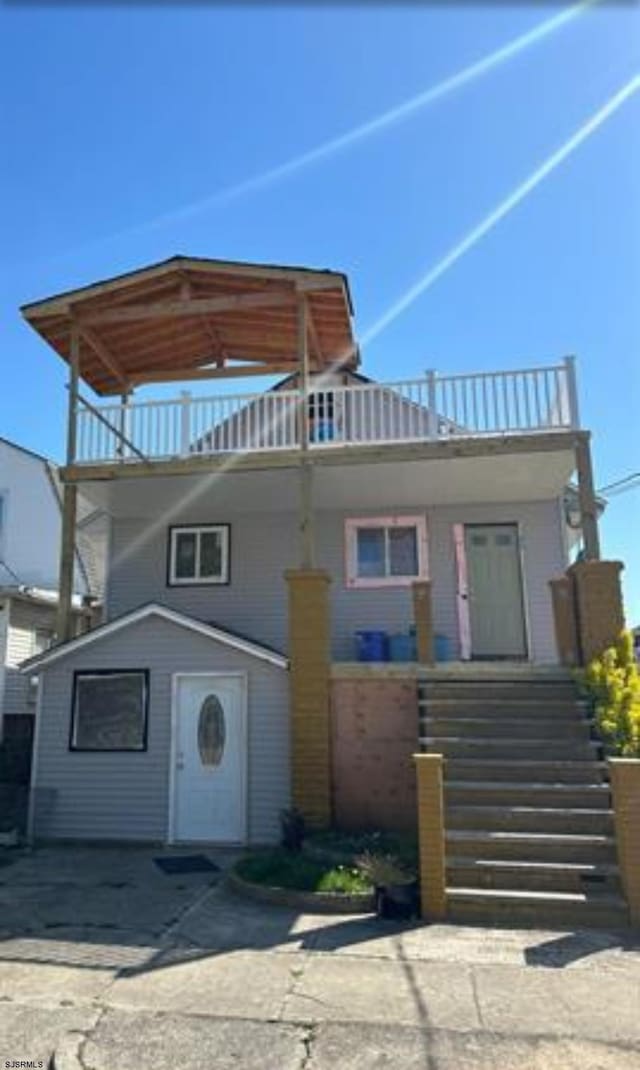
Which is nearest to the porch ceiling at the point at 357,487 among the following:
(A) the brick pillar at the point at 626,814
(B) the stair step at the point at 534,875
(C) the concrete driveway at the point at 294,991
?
(A) the brick pillar at the point at 626,814

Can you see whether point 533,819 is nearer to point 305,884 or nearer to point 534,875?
point 534,875

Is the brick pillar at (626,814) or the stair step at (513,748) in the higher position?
the stair step at (513,748)

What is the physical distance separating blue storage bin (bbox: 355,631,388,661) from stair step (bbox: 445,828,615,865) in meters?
4.68

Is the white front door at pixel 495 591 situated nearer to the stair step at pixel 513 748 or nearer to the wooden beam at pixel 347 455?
the wooden beam at pixel 347 455

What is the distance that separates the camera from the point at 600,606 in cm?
939

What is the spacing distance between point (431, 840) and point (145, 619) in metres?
5.47

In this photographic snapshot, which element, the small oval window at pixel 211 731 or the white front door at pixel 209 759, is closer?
the white front door at pixel 209 759

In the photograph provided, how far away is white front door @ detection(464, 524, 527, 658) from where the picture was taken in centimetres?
1233

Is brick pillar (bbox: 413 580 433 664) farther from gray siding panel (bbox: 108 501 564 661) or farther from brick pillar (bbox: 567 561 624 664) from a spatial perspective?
gray siding panel (bbox: 108 501 564 661)

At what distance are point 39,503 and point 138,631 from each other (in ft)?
30.1

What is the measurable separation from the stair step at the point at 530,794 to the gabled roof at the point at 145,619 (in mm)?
3205

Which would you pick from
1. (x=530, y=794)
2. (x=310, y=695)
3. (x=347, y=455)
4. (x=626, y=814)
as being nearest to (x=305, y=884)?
(x=530, y=794)

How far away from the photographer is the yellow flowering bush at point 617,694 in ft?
26.6

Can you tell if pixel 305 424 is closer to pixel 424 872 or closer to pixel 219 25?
pixel 219 25
